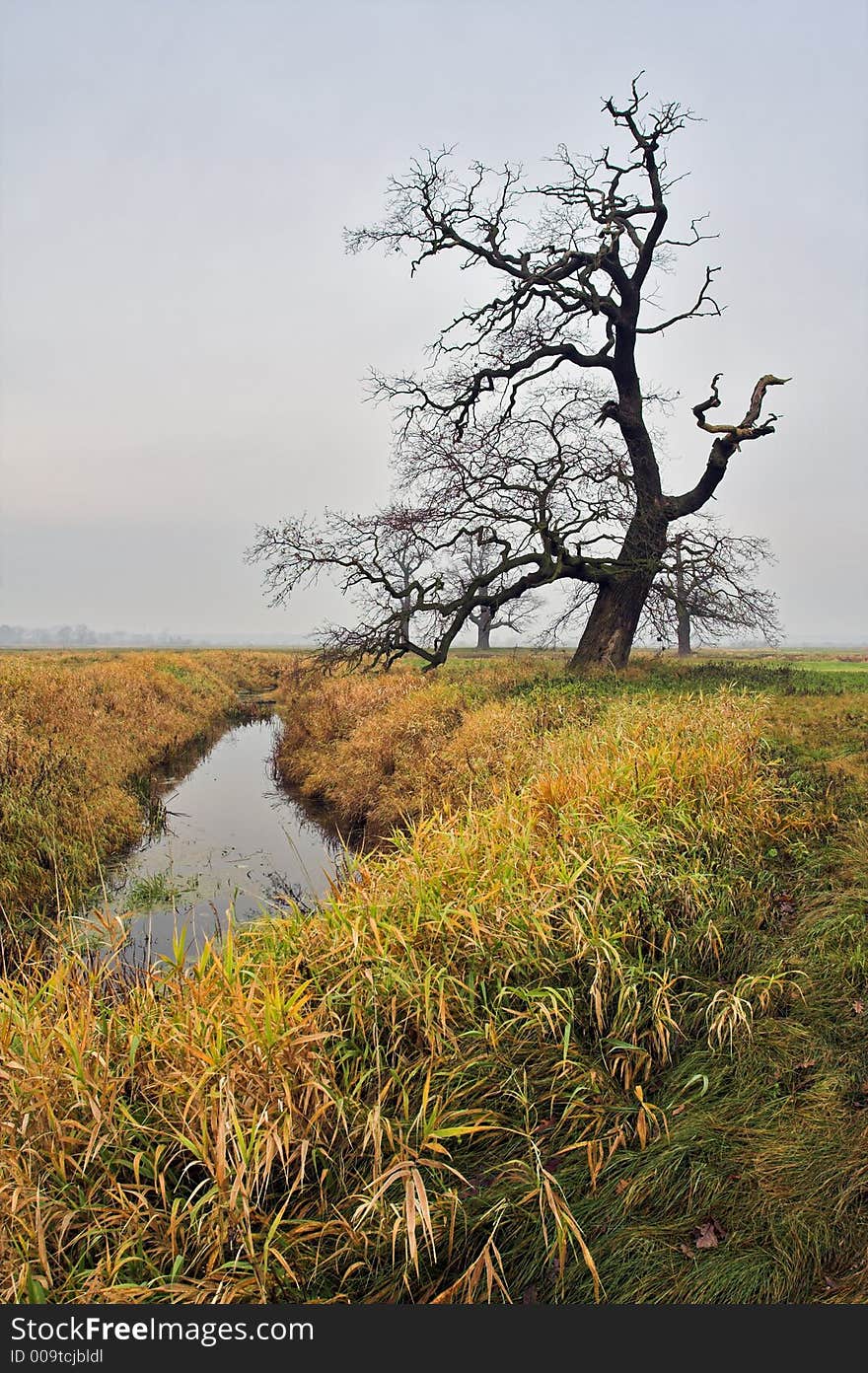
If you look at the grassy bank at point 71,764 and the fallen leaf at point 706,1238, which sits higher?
the grassy bank at point 71,764

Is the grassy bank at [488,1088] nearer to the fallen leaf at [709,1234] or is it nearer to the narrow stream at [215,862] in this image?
the fallen leaf at [709,1234]

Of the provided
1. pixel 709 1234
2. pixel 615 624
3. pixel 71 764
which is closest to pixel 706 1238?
pixel 709 1234

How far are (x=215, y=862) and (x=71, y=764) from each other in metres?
2.89

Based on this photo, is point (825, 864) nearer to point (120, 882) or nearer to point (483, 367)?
point (120, 882)

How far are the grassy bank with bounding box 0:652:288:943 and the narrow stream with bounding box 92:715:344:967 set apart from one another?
21.2 inches

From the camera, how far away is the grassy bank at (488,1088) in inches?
116

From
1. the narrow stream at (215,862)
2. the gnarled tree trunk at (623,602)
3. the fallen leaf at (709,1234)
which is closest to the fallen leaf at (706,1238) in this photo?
the fallen leaf at (709,1234)

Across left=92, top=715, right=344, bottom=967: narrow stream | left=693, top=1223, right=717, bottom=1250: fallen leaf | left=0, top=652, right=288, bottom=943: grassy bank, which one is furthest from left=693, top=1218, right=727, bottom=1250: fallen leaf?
left=0, top=652, right=288, bottom=943: grassy bank

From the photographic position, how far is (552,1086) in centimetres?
389

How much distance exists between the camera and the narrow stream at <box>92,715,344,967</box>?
717 centimetres

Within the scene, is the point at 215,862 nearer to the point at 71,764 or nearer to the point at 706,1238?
the point at 71,764

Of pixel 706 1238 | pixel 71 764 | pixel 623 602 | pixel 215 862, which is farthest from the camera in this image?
pixel 623 602

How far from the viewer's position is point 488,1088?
152 inches

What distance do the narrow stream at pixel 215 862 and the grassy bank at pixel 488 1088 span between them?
79 centimetres
